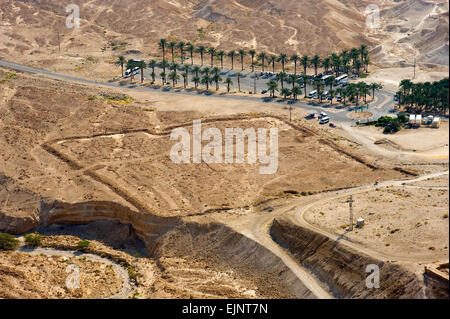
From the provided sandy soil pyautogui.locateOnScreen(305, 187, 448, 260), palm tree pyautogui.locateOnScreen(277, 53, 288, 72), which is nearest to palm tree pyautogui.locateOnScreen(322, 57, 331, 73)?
palm tree pyautogui.locateOnScreen(277, 53, 288, 72)

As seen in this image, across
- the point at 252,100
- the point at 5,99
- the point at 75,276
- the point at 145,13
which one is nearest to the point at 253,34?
the point at 145,13

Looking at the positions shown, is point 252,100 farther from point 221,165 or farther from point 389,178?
point 389,178

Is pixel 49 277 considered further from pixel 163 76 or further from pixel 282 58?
pixel 282 58

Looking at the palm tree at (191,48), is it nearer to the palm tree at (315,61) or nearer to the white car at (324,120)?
the palm tree at (315,61)

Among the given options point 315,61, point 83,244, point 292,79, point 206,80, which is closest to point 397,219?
point 83,244

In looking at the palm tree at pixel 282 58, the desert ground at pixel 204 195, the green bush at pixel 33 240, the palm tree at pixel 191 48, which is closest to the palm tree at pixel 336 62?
the desert ground at pixel 204 195

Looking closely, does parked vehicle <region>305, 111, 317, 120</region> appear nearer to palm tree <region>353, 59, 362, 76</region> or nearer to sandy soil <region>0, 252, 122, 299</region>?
palm tree <region>353, 59, 362, 76</region>

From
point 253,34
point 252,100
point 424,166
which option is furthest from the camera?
point 253,34
